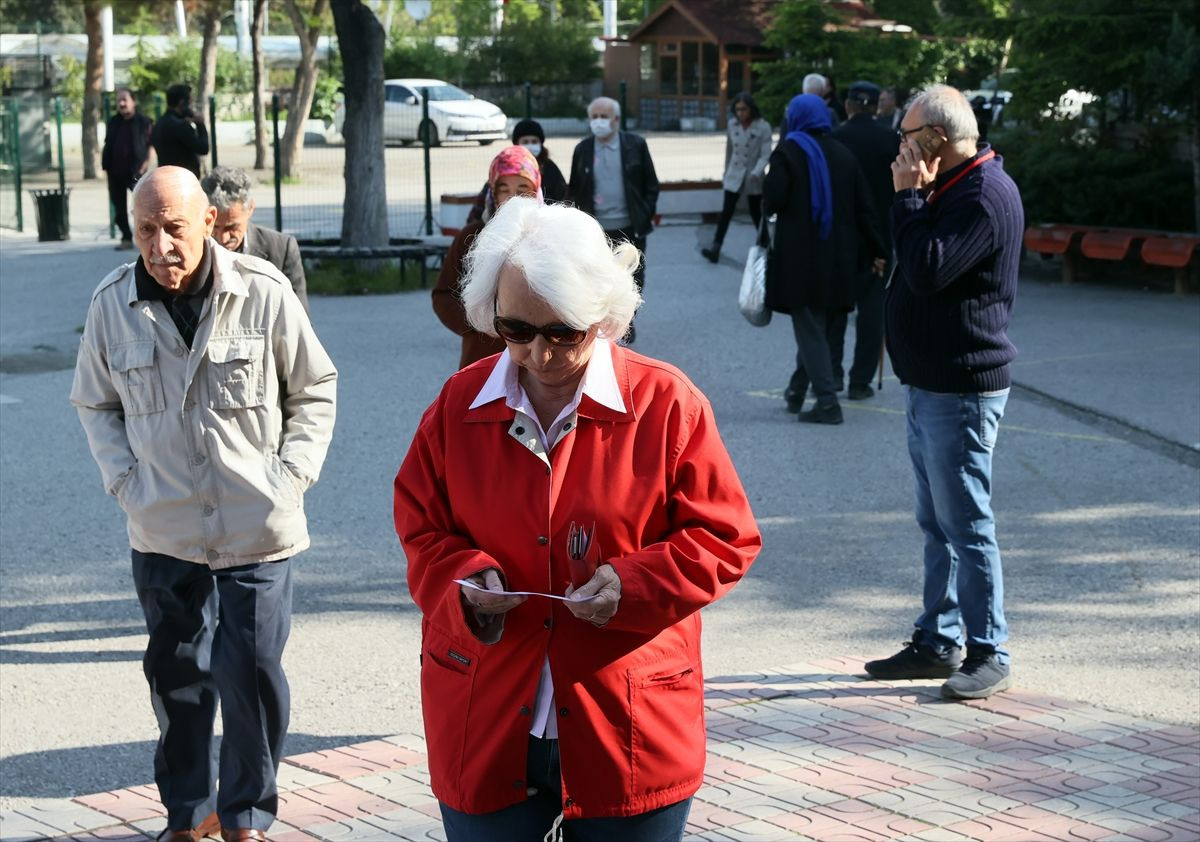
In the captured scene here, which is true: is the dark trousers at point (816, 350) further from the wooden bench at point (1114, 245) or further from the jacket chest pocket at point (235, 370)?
the wooden bench at point (1114, 245)

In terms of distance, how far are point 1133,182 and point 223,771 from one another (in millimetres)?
13910

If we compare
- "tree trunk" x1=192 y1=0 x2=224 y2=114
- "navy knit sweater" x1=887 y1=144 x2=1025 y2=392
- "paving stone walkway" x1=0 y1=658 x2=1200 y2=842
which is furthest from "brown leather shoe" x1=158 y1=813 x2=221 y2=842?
"tree trunk" x1=192 y1=0 x2=224 y2=114

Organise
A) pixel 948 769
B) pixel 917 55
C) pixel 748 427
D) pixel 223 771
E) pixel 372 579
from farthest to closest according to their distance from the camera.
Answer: pixel 917 55 → pixel 748 427 → pixel 372 579 → pixel 948 769 → pixel 223 771

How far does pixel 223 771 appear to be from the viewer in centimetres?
455

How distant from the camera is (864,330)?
10.8m

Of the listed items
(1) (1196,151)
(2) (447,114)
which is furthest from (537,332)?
(2) (447,114)

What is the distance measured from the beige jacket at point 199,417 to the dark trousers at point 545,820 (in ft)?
5.49

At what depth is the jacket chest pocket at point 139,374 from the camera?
437cm

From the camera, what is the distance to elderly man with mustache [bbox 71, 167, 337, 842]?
4395mm

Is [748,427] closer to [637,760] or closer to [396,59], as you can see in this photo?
[637,760]

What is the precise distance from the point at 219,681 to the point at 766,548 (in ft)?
11.9

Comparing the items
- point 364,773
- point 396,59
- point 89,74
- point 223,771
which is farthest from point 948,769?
point 396,59

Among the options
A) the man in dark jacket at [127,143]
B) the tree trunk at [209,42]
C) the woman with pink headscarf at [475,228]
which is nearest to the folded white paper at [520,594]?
the woman with pink headscarf at [475,228]

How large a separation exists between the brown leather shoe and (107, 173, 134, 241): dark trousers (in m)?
16.1
